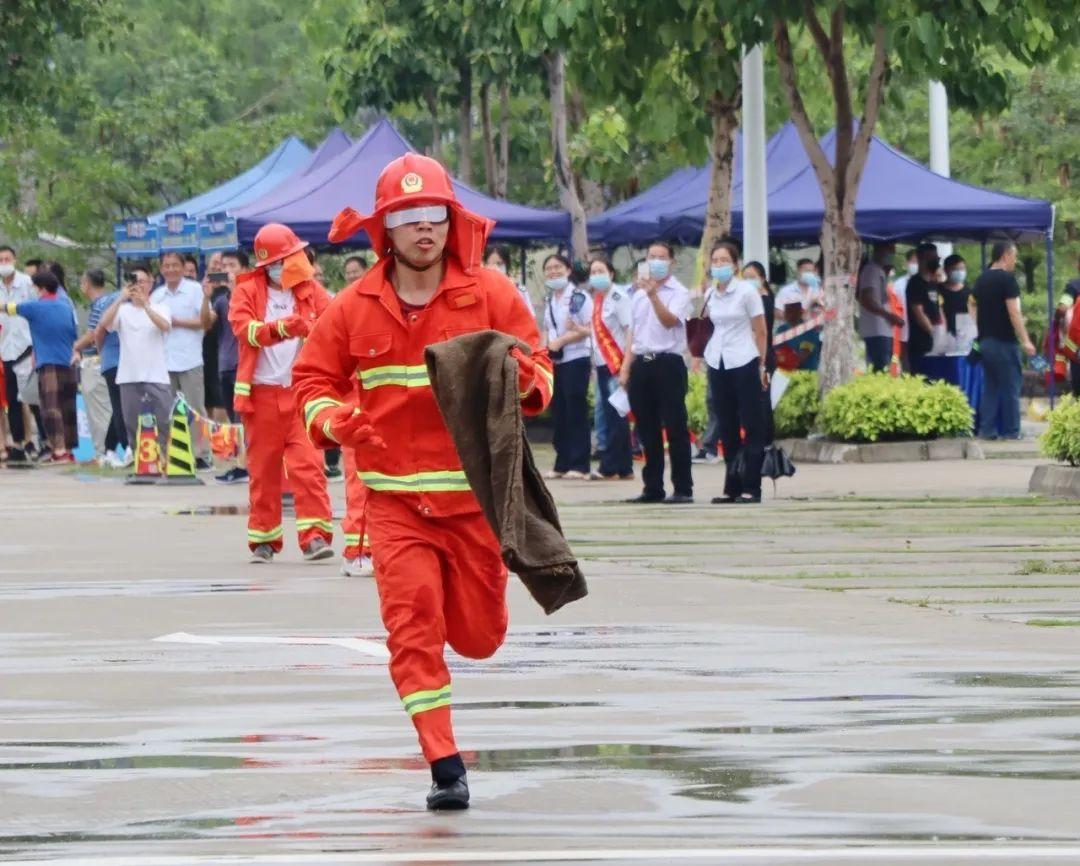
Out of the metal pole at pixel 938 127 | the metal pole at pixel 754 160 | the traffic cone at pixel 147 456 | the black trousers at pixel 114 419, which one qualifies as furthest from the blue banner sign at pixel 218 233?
the metal pole at pixel 938 127

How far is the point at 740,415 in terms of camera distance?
19.7 metres

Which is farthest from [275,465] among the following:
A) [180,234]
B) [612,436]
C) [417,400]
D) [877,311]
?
[180,234]

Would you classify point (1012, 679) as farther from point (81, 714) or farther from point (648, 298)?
point (648, 298)

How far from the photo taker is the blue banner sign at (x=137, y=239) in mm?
32094

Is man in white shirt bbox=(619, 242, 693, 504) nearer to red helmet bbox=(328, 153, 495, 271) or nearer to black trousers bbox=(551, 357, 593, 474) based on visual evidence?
black trousers bbox=(551, 357, 593, 474)

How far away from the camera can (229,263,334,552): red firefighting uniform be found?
51.8 ft

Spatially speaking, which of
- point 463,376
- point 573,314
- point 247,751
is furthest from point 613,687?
point 573,314

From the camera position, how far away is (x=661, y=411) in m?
20.1

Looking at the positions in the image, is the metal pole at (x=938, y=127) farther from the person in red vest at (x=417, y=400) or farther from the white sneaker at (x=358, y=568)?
the person in red vest at (x=417, y=400)

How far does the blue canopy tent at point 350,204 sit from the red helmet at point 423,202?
69.9 ft

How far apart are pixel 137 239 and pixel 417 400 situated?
24.9 metres

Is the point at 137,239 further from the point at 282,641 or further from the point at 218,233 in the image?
the point at 282,641

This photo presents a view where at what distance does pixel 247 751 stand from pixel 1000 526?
9.74 meters

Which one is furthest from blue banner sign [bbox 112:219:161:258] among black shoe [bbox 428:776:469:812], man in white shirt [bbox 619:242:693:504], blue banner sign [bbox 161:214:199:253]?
black shoe [bbox 428:776:469:812]
